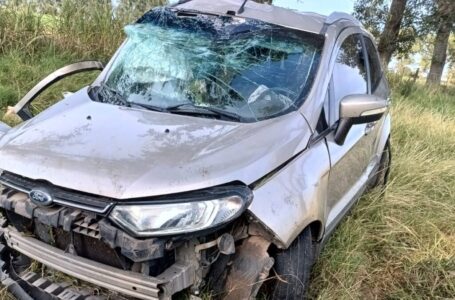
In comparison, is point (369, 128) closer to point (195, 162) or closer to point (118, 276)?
point (195, 162)

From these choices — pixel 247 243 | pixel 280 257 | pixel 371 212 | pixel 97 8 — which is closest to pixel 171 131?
pixel 247 243

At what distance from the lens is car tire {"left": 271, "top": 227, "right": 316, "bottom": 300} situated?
2623 mm

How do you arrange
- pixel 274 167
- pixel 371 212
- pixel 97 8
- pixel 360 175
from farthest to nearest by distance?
pixel 97 8 → pixel 371 212 → pixel 360 175 → pixel 274 167

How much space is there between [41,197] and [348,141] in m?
1.97

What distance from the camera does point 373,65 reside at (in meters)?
4.47

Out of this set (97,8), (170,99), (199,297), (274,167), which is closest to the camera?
(199,297)

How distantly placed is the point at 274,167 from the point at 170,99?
858mm

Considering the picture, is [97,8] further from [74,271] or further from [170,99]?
[74,271]

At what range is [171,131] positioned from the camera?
258cm

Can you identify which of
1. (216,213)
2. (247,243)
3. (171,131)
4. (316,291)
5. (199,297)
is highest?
(171,131)

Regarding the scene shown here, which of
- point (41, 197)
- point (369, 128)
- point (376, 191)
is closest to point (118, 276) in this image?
point (41, 197)

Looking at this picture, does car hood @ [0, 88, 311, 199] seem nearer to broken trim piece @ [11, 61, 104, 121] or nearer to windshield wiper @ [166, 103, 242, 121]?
windshield wiper @ [166, 103, 242, 121]

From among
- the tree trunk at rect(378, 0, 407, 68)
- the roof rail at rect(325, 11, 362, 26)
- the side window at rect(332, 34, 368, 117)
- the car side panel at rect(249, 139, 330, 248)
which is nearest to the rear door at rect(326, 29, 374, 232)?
the side window at rect(332, 34, 368, 117)

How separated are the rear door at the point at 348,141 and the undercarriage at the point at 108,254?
2.78 feet
